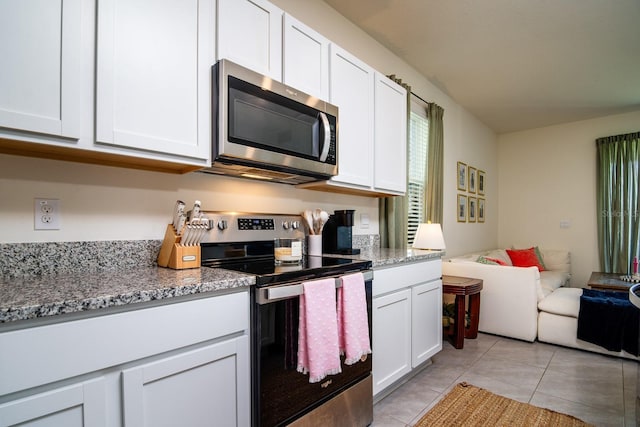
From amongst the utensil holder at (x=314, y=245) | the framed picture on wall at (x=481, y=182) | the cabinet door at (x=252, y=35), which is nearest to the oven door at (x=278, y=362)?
the utensil holder at (x=314, y=245)

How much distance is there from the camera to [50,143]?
43.2 inches

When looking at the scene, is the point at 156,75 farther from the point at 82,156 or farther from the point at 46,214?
the point at 46,214

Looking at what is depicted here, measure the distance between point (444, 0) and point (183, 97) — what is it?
2.21m

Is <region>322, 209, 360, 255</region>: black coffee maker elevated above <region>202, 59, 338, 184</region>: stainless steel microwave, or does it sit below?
below

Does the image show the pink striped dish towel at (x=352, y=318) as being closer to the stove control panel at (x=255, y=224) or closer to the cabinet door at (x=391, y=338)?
the cabinet door at (x=391, y=338)

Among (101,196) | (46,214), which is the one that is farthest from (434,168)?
(46,214)

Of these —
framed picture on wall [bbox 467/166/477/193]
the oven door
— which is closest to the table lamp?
the oven door

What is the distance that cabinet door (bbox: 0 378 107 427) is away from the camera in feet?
2.67

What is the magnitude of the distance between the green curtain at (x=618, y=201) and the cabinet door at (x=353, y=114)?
15.7 feet

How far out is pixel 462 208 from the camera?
477 centimetres

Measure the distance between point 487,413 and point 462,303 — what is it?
119 cm

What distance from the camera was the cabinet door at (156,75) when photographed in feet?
3.92

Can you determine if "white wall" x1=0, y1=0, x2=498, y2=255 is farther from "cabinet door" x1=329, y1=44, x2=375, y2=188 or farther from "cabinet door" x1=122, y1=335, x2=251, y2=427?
"cabinet door" x1=122, y1=335, x2=251, y2=427

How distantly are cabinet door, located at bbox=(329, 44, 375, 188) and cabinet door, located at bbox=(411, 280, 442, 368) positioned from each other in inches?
35.4
